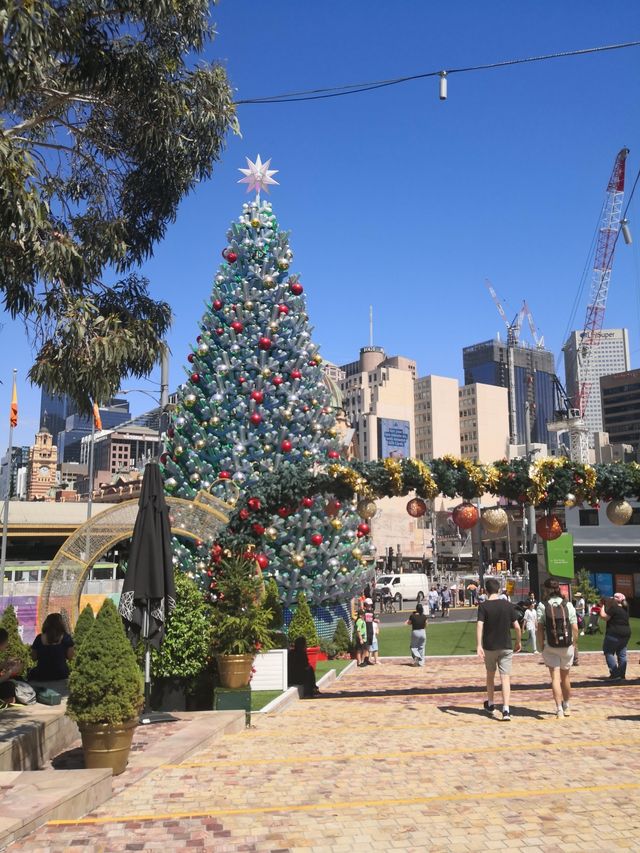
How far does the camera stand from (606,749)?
7191 mm

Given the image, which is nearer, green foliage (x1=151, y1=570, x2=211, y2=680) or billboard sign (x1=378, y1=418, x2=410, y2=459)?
green foliage (x1=151, y1=570, x2=211, y2=680)

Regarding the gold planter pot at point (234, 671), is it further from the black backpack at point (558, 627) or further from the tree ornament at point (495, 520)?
the tree ornament at point (495, 520)

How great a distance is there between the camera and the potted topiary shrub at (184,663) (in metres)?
9.89

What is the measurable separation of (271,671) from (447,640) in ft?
49.2

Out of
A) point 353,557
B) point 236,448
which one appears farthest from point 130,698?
point 353,557

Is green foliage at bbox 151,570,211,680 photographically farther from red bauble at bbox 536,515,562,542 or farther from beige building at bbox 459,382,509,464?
beige building at bbox 459,382,509,464

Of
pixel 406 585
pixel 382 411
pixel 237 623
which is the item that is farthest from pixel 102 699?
pixel 382 411

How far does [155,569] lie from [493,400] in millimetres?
176288

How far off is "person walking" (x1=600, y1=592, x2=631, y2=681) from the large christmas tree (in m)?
7.01

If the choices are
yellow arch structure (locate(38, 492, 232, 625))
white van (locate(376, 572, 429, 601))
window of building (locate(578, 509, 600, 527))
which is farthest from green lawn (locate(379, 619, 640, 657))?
white van (locate(376, 572, 429, 601))

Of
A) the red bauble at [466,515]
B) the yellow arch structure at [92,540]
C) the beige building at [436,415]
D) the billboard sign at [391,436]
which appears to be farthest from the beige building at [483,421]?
Result: the red bauble at [466,515]

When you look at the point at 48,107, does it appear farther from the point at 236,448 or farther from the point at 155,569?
the point at 236,448

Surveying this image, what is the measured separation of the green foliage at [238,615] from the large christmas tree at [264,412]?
682cm

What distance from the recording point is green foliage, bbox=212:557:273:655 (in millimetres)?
9961
